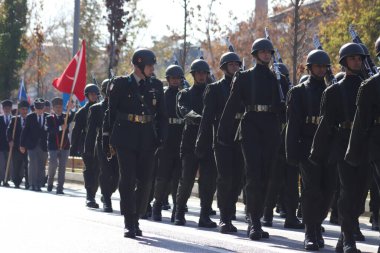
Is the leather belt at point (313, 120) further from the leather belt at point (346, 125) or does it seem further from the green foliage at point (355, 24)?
the green foliage at point (355, 24)

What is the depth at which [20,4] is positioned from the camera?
155 ft

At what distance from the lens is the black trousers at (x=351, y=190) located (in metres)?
9.98

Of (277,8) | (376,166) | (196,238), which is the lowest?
(196,238)

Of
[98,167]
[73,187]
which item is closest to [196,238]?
[98,167]

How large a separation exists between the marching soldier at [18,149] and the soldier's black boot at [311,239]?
14.9 metres

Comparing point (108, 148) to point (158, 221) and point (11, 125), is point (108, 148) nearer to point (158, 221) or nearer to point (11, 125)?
point (158, 221)

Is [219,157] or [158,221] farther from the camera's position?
[158,221]

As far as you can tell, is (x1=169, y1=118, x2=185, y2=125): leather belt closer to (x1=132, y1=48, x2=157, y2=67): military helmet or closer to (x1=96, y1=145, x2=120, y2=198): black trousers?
(x1=96, y1=145, x2=120, y2=198): black trousers

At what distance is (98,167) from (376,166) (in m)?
10.1

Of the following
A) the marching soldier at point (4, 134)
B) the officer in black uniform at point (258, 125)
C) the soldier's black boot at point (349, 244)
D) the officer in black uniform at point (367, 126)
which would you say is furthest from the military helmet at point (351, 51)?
the marching soldier at point (4, 134)

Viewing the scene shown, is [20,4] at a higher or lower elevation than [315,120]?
higher

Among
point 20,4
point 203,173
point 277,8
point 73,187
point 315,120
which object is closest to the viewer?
point 315,120

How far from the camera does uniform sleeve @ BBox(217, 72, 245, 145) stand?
1217 cm

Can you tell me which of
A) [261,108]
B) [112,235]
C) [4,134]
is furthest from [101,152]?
[4,134]
